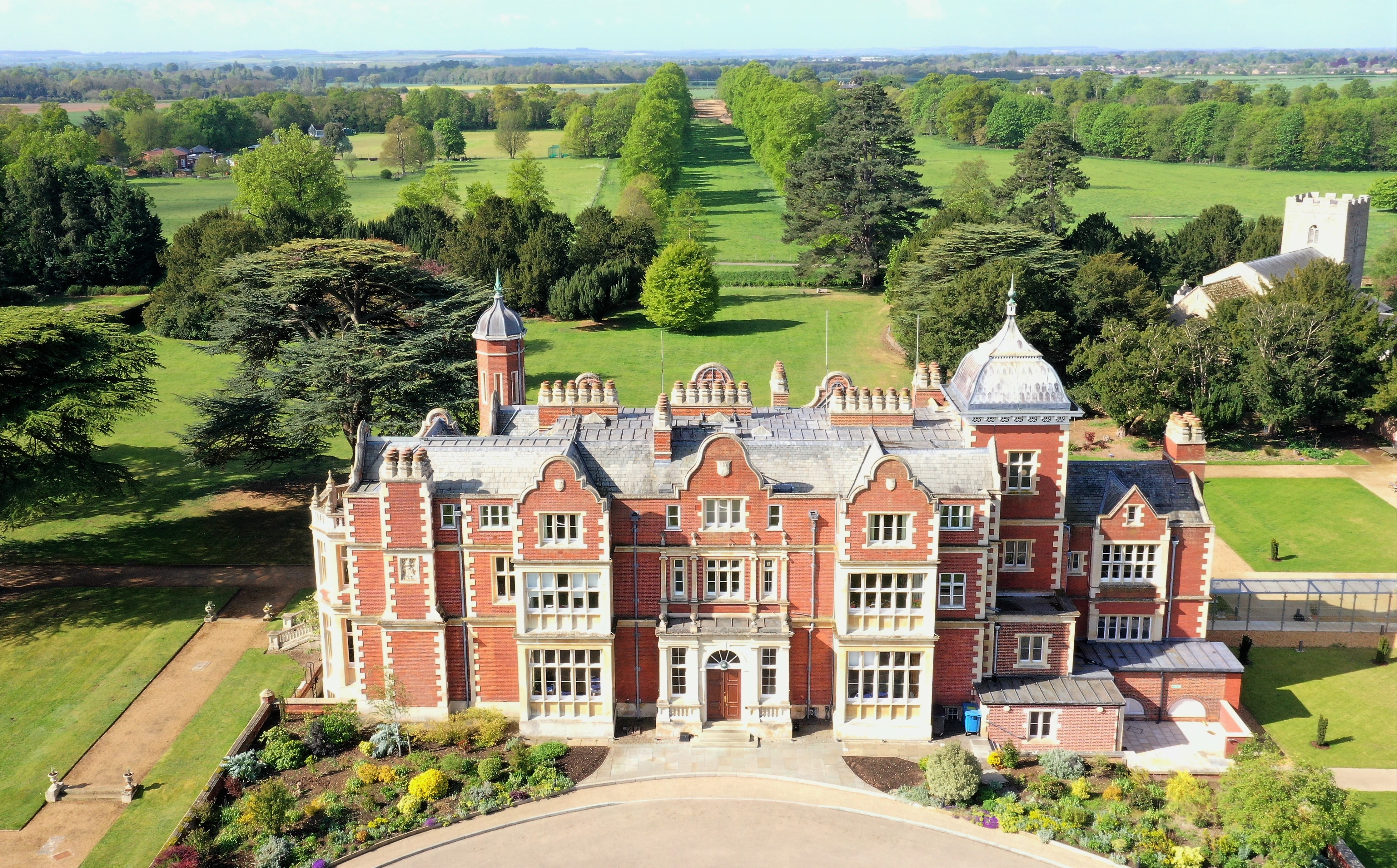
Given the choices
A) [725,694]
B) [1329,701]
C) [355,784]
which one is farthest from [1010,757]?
[355,784]

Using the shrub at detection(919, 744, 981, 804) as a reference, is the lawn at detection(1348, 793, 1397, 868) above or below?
below

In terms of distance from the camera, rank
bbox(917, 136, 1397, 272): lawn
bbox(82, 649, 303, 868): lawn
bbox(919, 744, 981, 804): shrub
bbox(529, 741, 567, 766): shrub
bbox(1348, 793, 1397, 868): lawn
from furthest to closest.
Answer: bbox(917, 136, 1397, 272): lawn
bbox(529, 741, 567, 766): shrub
bbox(919, 744, 981, 804): shrub
bbox(82, 649, 303, 868): lawn
bbox(1348, 793, 1397, 868): lawn

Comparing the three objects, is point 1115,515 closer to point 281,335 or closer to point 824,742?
point 824,742

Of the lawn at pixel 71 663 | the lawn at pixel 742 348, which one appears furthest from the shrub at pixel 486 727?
the lawn at pixel 742 348

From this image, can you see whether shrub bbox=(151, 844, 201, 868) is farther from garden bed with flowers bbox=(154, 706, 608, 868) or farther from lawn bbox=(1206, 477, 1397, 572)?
lawn bbox=(1206, 477, 1397, 572)

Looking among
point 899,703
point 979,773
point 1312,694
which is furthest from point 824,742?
point 1312,694

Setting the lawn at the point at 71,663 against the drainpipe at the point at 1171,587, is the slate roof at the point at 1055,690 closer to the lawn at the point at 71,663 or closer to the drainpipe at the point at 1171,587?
the drainpipe at the point at 1171,587

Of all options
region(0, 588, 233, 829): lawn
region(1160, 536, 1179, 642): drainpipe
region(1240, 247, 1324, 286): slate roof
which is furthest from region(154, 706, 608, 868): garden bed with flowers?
region(1240, 247, 1324, 286): slate roof
